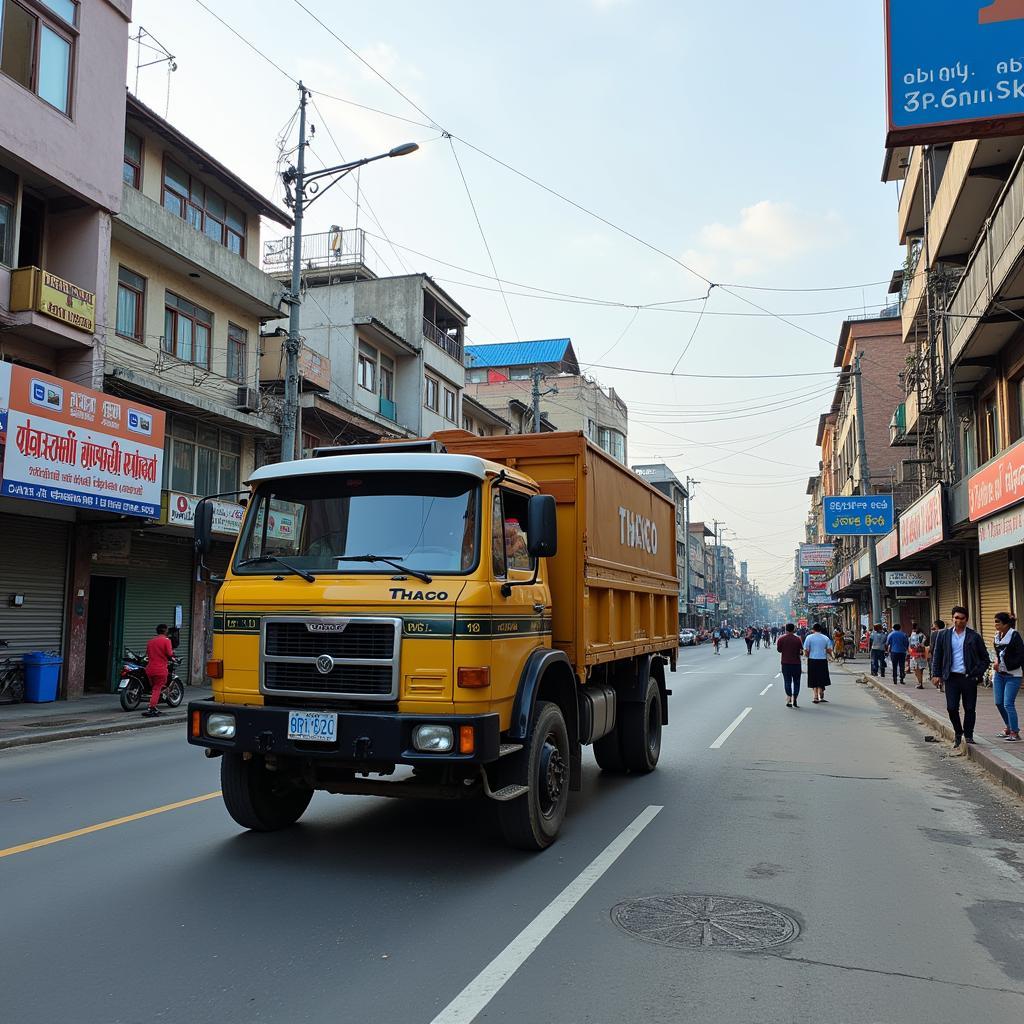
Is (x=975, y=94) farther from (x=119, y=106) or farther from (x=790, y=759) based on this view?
(x=119, y=106)

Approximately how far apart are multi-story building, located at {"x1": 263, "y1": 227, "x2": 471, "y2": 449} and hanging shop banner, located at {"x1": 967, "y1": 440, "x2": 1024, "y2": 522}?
1872 cm

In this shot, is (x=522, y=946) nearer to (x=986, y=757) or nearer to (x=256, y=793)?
(x=256, y=793)

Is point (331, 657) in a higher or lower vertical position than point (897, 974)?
higher

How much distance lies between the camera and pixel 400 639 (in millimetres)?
5621

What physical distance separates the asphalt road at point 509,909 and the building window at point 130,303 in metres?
14.3

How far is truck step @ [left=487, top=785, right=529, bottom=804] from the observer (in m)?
5.79

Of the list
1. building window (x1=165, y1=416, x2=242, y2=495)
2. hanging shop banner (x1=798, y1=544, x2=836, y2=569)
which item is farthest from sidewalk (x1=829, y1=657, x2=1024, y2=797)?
hanging shop banner (x1=798, y1=544, x2=836, y2=569)

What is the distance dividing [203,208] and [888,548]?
2514cm

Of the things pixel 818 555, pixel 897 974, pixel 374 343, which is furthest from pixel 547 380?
pixel 897 974

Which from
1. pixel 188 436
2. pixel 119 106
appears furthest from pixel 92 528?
pixel 119 106

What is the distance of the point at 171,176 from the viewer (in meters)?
23.2

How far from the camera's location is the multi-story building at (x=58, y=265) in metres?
16.9

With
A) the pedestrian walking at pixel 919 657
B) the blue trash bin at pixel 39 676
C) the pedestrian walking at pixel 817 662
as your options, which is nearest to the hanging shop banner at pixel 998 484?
the pedestrian walking at pixel 817 662

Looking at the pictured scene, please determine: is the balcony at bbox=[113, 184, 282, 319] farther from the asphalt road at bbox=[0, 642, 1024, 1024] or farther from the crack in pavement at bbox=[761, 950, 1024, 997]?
the crack in pavement at bbox=[761, 950, 1024, 997]
